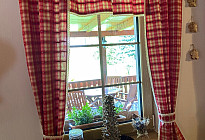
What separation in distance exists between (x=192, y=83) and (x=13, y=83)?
138 centimetres

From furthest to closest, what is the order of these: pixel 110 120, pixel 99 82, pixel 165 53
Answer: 1. pixel 99 82
2. pixel 165 53
3. pixel 110 120

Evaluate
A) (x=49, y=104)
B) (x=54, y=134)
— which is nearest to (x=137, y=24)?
(x=49, y=104)

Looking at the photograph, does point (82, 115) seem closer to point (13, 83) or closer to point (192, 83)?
point (13, 83)

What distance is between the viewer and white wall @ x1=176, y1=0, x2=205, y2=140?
1.59 m

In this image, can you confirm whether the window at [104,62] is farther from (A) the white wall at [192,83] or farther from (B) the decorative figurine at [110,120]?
(A) the white wall at [192,83]

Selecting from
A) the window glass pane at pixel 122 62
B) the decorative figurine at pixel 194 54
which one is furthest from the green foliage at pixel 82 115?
the decorative figurine at pixel 194 54

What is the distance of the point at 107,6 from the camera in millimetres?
1335

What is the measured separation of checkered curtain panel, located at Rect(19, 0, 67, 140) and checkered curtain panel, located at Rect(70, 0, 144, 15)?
5.0 inches

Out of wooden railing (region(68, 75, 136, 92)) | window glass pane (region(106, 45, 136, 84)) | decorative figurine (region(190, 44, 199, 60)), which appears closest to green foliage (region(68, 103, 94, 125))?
wooden railing (region(68, 75, 136, 92))

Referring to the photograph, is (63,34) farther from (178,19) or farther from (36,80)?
(178,19)

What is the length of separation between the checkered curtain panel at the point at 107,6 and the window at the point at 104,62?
0.41ft

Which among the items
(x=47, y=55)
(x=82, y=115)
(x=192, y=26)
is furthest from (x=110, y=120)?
(x=192, y=26)

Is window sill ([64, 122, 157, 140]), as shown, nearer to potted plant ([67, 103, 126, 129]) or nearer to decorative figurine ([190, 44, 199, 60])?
potted plant ([67, 103, 126, 129])

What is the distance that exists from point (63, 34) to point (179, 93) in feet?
3.43
